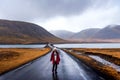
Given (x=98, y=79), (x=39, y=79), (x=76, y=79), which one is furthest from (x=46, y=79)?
(x=98, y=79)

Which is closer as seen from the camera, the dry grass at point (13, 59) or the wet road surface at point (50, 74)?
the wet road surface at point (50, 74)

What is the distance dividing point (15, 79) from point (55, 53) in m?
5.62

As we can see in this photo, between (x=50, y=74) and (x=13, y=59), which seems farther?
(x=13, y=59)

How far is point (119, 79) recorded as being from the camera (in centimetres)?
1956

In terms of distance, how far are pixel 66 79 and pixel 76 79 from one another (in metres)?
0.73

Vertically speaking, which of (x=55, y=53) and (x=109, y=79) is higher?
(x=55, y=53)

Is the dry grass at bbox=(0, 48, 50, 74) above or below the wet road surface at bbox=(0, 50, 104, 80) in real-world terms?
above

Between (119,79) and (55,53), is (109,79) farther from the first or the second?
(55,53)

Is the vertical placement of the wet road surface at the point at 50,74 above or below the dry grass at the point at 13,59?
below

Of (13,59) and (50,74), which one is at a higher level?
(13,59)

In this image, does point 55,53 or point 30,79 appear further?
point 55,53

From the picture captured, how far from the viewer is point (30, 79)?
18938 mm

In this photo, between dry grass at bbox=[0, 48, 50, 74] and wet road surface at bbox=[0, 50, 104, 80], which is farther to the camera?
dry grass at bbox=[0, 48, 50, 74]

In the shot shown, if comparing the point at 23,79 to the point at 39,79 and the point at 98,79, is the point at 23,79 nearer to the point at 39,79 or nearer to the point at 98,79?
the point at 39,79
